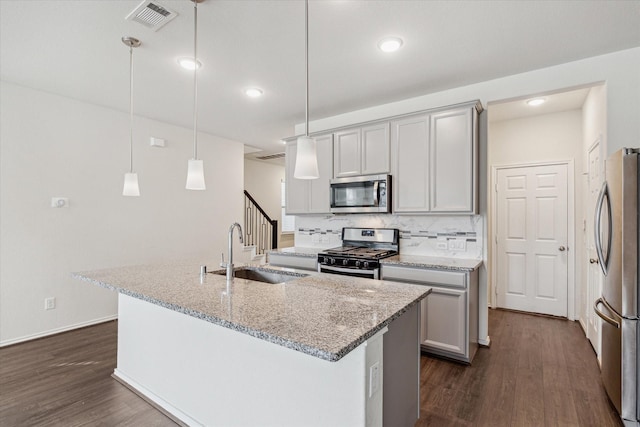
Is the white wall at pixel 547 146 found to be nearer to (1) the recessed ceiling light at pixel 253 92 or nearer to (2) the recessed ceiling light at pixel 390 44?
(2) the recessed ceiling light at pixel 390 44

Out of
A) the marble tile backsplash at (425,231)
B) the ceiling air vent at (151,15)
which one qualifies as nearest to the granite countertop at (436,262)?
the marble tile backsplash at (425,231)

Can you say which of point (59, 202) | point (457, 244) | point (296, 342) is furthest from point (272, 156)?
point (296, 342)

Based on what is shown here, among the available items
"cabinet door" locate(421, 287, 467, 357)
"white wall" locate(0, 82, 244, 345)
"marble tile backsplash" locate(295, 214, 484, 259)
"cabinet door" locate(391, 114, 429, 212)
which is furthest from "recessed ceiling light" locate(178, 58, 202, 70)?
"cabinet door" locate(421, 287, 467, 357)

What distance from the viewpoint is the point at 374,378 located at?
134cm

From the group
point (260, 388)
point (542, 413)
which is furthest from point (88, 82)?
point (542, 413)

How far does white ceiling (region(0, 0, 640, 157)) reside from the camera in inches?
81.6

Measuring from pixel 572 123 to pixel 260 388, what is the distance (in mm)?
4769

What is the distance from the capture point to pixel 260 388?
1.63m

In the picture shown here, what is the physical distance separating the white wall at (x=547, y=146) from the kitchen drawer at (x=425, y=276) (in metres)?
1.72

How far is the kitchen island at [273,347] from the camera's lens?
4.20ft

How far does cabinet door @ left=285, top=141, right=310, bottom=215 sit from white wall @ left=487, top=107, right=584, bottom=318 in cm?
236

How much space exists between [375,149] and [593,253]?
239 centimetres

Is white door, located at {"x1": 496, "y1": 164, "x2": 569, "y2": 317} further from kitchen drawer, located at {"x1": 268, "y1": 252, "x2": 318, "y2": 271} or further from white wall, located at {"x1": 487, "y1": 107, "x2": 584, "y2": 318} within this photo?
kitchen drawer, located at {"x1": 268, "y1": 252, "x2": 318, "y2": 271}

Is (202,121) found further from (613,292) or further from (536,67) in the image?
(613,292)
